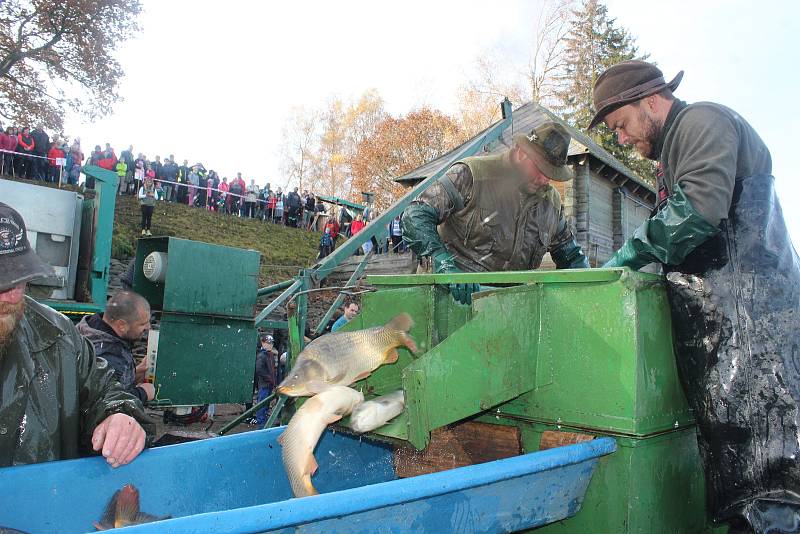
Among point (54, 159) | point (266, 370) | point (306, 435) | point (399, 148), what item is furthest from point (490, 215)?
point (399, 148)

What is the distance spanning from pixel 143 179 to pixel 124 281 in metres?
15.3

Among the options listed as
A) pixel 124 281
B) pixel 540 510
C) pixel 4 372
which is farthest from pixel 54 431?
pixel 124 281

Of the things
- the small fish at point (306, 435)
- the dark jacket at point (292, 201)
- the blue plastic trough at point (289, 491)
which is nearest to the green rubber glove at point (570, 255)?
the blue plastic trough at point (289, 491)

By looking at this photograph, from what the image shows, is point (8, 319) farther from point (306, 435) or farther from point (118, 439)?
point (306, 435)

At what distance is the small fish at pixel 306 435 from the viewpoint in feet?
7.55

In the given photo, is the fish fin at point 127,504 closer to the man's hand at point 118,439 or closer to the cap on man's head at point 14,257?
the man's hand at point 118,439

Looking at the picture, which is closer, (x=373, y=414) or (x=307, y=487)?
(x=307, y=487)

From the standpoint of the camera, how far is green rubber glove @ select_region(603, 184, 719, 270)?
2407mm

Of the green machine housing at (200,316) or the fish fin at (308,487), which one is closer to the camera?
the fish fin at (308,487)

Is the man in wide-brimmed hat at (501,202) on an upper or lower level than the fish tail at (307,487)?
upper

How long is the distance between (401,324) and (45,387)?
5.08 ft

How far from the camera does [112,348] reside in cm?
453

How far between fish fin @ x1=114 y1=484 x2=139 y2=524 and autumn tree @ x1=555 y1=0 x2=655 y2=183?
112ft

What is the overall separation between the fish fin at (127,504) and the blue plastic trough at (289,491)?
36mm
